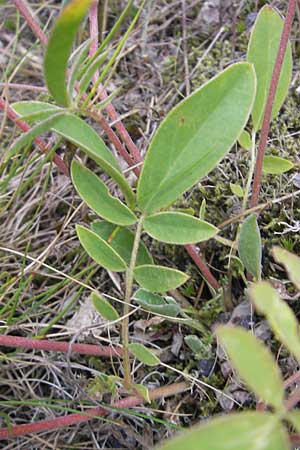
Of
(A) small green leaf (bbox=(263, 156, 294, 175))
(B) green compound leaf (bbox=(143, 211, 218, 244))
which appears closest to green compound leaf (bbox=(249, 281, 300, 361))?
(B) green compound leaf (bbox=(143, 211, 218, 244))

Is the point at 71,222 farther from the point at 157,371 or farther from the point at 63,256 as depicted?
the point at 157,371

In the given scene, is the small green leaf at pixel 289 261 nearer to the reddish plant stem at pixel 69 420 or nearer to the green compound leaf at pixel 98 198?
the green compound leaf at pixel 98 198

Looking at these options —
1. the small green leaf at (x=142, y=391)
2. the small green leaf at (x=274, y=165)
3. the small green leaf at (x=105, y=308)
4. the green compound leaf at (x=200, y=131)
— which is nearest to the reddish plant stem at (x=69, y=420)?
A: the small green leaf at (x=142, y=391)

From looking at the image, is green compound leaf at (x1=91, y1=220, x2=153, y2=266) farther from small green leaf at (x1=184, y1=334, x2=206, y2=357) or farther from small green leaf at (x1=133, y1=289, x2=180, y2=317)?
small green leaf at (x1=184, y1=334, x2=206, y2=357)

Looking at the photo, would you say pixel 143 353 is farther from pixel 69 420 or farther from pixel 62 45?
pixel 62 45

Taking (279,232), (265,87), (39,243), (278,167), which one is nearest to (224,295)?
(279,232)

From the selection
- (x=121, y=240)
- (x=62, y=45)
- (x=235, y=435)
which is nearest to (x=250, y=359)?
(x=235, y=435)
